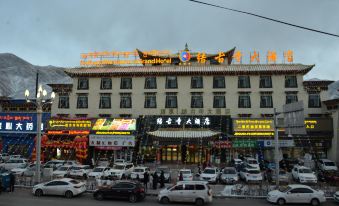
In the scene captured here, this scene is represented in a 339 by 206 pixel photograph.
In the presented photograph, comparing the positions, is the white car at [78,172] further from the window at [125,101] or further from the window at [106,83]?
the window at [106,83]

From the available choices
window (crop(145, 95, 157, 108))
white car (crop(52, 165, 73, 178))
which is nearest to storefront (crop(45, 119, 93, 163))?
window (crop(145, 95, 157, 108))

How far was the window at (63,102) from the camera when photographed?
45.0m

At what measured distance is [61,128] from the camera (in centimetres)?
4262

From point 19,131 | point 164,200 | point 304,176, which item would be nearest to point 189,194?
point 164,200

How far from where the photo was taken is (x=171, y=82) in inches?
1729

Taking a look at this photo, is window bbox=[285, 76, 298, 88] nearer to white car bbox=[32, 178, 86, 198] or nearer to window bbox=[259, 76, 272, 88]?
window bbox=[259, 76, 272, 88]

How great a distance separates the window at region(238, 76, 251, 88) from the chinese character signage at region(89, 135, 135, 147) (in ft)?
55.7

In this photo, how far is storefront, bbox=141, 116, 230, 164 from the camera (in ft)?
129

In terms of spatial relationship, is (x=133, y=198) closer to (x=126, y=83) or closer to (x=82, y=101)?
(x=126, y=83)

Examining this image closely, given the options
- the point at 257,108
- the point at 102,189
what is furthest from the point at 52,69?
the point at 102,189

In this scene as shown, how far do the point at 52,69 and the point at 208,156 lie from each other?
175m

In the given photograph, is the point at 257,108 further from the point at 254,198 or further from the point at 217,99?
the point at 254,198

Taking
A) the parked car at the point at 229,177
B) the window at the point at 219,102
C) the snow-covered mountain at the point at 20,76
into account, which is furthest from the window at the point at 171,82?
the snow-covered mountain at the point at 20,76

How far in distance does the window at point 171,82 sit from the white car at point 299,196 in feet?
87.1
